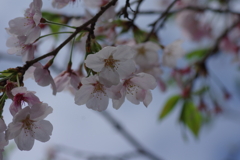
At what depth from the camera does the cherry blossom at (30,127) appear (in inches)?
30.8

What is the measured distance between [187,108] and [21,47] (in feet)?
4.97

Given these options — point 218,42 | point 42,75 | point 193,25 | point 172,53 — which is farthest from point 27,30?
point 193,25

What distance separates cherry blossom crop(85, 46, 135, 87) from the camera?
81 cm

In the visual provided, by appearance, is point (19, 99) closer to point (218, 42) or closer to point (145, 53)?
point (145, 53)

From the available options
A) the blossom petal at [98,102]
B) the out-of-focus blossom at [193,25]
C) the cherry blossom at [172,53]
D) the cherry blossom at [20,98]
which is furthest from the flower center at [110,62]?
the out-of-focus blossom at [193,25]

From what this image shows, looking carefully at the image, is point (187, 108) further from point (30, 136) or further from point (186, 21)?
point (30, 136)

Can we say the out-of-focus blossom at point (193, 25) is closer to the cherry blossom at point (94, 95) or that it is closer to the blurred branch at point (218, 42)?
the blurred branch at point (218, 42)

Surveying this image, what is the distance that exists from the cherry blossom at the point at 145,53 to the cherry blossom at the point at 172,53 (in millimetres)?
106

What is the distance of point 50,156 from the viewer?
485 cm

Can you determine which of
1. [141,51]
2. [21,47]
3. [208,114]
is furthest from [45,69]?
[208,114]

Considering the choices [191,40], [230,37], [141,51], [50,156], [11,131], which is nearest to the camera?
[11,131]

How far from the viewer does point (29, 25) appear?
89 centimetres

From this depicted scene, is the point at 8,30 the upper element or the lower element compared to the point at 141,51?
lower

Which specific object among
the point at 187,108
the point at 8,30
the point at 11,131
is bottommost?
the point at 11,131
